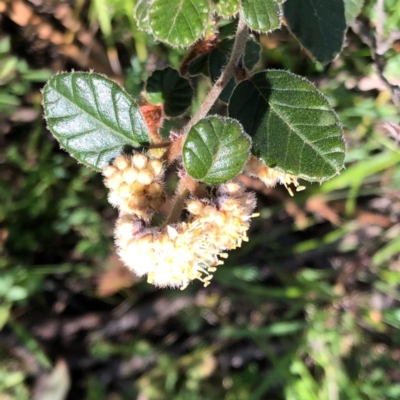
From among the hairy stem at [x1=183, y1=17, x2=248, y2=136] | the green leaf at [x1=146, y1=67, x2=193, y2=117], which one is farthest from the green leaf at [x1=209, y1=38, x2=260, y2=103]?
the hairy stem at [x1=183, y1=17, x2=248, y2=136]

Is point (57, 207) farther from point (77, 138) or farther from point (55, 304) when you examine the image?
point (77, 138)

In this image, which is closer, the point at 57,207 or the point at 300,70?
the point at 300,70

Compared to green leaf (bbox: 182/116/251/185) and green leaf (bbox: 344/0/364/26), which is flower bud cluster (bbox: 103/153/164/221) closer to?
green leaf (bbox: 182/116/251/185)

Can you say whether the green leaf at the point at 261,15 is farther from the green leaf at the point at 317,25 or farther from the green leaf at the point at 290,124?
the green leaf at the point at 317,25

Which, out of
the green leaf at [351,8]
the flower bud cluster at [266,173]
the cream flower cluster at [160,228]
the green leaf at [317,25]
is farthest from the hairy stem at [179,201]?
the green leaf at [351,8]

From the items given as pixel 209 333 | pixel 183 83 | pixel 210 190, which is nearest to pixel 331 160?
pixel 210 190

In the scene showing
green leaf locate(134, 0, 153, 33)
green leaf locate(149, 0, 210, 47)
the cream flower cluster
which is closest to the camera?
green leaf locate(149, 0, 210, 47)
